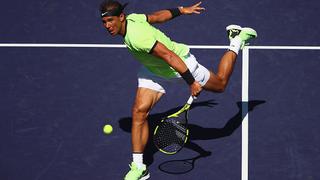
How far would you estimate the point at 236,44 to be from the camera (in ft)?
36.6

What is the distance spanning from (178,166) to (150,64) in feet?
4.87

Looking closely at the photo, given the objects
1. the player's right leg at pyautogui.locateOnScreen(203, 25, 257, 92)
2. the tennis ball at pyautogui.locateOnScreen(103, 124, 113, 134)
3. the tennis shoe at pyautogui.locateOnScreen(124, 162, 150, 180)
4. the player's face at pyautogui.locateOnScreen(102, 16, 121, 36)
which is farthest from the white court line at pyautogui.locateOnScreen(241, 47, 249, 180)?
the player's face at pyautogui.locateOnScreen(102, 16, 121, 36)

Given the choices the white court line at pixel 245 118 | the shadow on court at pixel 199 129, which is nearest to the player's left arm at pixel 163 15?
the shadow on court at pixel 199 129

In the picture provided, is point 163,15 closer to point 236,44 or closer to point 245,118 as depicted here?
point 236,44

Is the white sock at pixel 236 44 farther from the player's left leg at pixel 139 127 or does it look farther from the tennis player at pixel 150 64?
the player's left leg at pixel 139 127

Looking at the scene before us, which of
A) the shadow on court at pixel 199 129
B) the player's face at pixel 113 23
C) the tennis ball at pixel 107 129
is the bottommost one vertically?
the shadow on court at pixel 199 129

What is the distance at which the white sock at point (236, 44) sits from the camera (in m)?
11.1

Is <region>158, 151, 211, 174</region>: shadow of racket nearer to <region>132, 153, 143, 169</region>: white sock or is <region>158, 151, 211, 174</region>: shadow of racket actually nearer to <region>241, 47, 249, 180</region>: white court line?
<region>132, 153, 143, 169</region>: white sock

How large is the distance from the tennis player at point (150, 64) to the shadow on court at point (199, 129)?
1.90 feet

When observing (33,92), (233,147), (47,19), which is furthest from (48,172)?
(47,19)

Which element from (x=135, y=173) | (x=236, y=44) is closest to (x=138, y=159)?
(x=135, y=173)

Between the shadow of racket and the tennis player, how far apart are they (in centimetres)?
26

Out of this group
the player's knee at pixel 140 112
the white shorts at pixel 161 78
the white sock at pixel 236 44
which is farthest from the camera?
the white sock at pixel 236 44

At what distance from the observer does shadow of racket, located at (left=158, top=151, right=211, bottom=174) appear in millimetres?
10523
